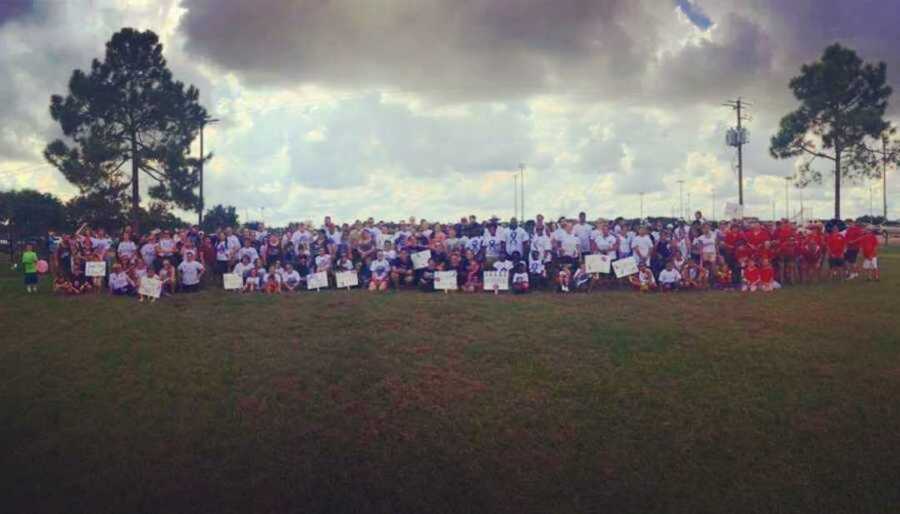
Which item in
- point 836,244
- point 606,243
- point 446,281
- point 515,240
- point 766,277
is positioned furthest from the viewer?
point 515,240

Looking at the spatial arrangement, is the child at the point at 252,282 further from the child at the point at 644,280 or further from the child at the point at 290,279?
the child at the point at 644,280

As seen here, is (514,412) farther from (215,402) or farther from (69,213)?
(69,213)

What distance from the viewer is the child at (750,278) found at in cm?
2014

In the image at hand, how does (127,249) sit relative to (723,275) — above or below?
above

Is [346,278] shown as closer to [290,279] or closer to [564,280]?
[290,279]

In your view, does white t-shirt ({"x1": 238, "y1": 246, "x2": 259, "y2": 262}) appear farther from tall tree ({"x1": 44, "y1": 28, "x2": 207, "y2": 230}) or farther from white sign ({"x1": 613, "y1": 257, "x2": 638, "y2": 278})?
tall tree ({"x1": 44, "y1": 28, "x2": 207, "y2": 230})

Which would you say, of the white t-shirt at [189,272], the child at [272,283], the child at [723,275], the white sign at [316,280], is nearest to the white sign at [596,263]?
the child at [723,275]

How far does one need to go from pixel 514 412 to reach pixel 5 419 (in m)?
9.80

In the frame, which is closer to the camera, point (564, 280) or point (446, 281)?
point (564, 280)

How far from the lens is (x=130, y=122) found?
39.6 m

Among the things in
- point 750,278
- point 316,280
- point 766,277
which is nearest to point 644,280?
point 750,278

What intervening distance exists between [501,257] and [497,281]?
3.44 feet

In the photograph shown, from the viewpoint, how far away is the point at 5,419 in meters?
12.6

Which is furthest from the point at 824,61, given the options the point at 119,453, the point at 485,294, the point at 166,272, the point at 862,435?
the point at 119,453
